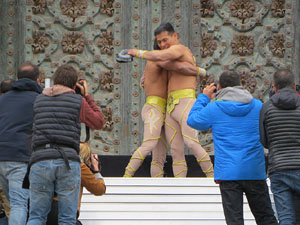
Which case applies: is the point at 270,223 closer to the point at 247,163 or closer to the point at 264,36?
the point at 247,163

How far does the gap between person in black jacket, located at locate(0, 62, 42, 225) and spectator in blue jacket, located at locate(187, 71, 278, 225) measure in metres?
1.45

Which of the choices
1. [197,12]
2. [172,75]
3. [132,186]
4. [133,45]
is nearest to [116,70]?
[133,45]

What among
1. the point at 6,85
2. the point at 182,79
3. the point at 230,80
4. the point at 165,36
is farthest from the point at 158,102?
the point at 230,80

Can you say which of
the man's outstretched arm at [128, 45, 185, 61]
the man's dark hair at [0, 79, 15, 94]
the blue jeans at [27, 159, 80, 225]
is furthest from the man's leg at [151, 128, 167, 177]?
the blue jeans at [27, 159, 80, 225]

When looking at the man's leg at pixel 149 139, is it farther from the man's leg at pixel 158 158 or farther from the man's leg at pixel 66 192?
the man's leg at pixel 66 192

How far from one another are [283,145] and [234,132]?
434mm

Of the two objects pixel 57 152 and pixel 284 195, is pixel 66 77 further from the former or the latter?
pixel 284 195

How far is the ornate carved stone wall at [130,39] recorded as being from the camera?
41.9 ft

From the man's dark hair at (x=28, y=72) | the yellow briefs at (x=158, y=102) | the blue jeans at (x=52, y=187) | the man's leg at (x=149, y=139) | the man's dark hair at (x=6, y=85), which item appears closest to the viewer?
the blue jeans at (x=52, y=187)

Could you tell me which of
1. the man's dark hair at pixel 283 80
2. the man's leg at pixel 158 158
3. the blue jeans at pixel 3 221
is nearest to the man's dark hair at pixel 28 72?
the blue jeans at pixel 3 221

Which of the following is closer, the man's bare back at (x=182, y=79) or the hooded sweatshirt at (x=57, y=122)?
the hooded sweatshirt at (x=57, y=122)

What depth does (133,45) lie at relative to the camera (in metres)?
12.8

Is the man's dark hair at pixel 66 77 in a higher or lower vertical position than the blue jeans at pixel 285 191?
higher

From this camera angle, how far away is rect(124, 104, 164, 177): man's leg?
9398 millimetres
